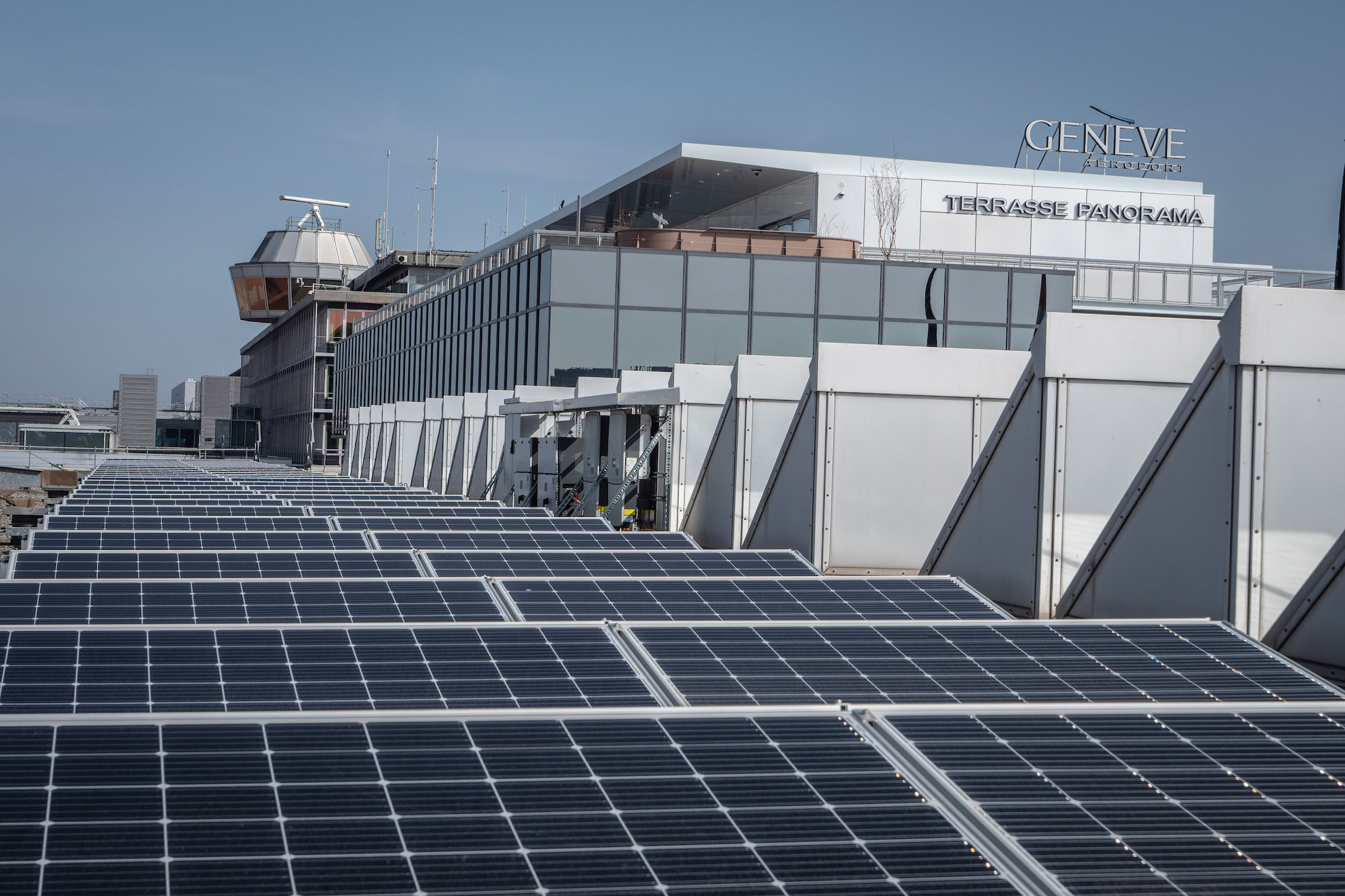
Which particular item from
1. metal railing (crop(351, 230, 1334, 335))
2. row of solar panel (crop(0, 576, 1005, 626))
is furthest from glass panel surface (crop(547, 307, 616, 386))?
row of solar panel (crop(0, 576, 1005, 626))

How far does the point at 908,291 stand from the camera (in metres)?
35.8

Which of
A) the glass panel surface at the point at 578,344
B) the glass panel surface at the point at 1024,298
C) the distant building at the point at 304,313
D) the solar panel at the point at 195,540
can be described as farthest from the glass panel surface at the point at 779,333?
the distant building at the point at 304,313

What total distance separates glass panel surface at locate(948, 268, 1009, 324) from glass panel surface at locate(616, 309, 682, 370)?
27.0 ft

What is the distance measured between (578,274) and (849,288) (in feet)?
25.8

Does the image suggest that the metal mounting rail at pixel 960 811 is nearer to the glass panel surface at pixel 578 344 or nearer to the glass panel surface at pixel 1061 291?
the glass panel surface at pixel 578 344

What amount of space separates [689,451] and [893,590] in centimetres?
932

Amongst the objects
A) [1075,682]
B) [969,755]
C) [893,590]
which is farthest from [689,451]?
[969,755]

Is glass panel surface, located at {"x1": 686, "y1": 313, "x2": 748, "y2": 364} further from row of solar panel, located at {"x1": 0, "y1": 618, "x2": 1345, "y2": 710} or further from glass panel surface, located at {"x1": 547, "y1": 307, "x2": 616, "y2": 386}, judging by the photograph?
row of solar panel, located at {"x1": 0, "y1": 618, "x2": 1345, "y2": 710}

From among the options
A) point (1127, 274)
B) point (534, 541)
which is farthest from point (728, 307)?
point (534, 541)

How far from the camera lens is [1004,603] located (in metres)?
12.0

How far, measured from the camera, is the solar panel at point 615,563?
12.0 m

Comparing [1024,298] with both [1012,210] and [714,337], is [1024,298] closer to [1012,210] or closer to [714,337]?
[714,337]

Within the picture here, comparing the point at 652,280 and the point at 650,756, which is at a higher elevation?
the point at 652,280

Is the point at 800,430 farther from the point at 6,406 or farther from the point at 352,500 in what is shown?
the point at 6,406
